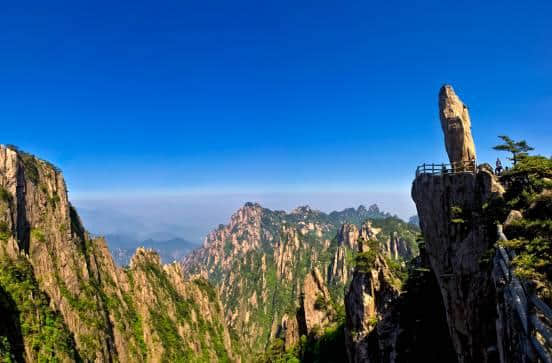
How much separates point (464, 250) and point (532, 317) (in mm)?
14311

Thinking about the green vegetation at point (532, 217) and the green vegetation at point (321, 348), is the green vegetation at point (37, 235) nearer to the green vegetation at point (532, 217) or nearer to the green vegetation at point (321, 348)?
the green vegetation at point (321, 348)

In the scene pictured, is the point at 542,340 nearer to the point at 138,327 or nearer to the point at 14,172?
the point at 14,172

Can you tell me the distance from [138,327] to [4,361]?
67768mm

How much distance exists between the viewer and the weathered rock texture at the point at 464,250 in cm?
2645

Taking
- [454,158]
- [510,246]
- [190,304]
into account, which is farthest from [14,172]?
[190,304]

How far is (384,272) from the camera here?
52719 mm

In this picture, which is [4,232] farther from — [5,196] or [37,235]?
[37,235]

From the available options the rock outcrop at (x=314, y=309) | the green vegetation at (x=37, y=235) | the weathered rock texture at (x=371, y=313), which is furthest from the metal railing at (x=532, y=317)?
the green vegetation at (x=37, y=235)

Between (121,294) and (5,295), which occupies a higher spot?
(5,295)

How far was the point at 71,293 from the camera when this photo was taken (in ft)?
251

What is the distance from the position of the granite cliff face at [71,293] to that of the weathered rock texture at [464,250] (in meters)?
47.5

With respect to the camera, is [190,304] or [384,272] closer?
[384,272]

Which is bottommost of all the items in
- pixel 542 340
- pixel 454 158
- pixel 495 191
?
pixel 542 340

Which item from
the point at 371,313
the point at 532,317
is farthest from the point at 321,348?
the point at 532,317
